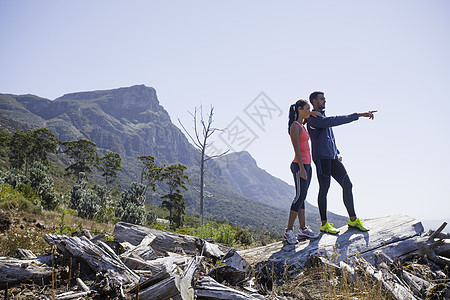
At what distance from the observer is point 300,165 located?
403 centimetres

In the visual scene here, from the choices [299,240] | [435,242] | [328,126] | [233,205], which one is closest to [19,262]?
[299,240]

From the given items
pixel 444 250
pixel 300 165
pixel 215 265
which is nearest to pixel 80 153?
pixel 300 165

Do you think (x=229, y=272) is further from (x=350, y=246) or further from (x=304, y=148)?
(x=304, y=148)

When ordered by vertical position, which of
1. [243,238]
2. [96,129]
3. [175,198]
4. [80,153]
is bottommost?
[175,198]

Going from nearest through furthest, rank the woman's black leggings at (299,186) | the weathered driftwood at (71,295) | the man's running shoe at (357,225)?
the weathered driftwood at (71,295)
the woman's black leggings at (299,186)
the man's running shoe at (357,225)

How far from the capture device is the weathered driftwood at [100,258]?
2.44 m

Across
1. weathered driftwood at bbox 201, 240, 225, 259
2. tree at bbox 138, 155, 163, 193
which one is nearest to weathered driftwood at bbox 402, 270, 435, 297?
weathered driftwood at bbox 201, 240, 225, 259

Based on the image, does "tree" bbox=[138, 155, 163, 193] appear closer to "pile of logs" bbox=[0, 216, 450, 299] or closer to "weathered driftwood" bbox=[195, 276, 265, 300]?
"pile of logs" bbox=[0, 216, 450, 299]

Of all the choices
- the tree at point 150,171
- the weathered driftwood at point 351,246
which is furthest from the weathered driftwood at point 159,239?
the tree at point 150,171

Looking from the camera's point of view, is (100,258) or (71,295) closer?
(71,295)

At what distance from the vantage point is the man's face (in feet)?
14.2

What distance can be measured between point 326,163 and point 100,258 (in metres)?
3.47

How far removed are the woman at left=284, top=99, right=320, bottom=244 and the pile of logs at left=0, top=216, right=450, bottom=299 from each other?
31cm

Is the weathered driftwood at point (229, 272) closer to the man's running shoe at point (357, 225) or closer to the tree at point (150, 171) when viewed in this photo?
the man's running shoe at point (357, 225)
